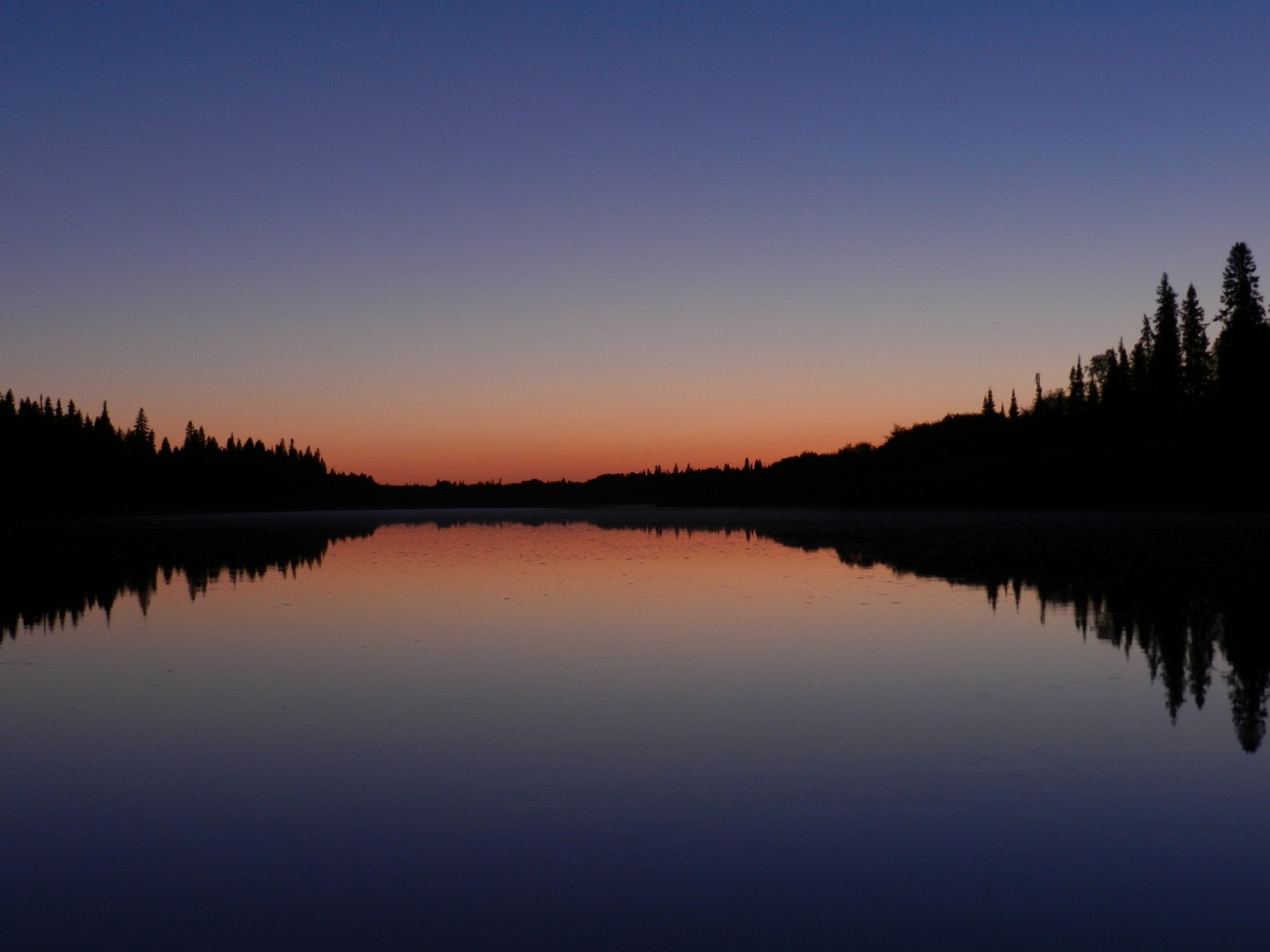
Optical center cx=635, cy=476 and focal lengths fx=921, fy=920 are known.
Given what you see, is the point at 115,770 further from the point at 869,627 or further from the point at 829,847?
the point at 869,627

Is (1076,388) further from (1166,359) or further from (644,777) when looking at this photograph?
(644,777)

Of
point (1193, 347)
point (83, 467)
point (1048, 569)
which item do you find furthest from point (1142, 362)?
point (83, 467)

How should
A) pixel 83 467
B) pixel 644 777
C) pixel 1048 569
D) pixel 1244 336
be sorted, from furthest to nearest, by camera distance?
pixel 83 467, pixel 1244 336, pixel 1048 569, pixel 644 777

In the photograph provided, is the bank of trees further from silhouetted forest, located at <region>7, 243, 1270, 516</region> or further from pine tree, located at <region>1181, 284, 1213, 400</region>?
pine tree, located at <region>1181, 284, 1213, 400</region>

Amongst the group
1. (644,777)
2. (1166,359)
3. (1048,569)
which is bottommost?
(644,777)

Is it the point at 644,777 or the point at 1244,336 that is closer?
the point at 644,777

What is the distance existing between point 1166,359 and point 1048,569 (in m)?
108

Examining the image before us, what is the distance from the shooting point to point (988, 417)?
179250 mm

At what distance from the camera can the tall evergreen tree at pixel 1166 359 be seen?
125 m

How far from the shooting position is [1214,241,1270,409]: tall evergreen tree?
116375 mm

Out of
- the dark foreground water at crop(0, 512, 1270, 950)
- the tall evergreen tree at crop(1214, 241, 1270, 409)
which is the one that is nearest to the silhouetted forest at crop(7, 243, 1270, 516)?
the tall evergreen tree at crop(1214, 241, 1270, 409)

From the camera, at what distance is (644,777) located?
35.8ft

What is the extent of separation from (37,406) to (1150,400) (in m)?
170

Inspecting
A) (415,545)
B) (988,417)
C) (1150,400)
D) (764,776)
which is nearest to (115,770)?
(764,776)
